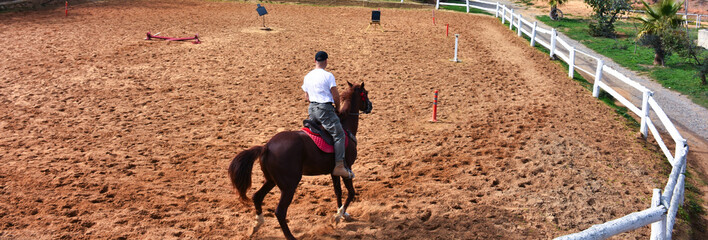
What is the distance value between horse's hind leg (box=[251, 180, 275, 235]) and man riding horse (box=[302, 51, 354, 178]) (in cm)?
99

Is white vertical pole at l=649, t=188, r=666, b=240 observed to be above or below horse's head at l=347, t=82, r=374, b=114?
below

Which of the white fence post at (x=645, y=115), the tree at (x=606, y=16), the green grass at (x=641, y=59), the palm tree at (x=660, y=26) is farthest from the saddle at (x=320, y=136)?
the tree at (x=606, y=16)

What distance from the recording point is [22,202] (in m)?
8.08

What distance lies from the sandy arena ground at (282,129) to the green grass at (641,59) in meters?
3.55

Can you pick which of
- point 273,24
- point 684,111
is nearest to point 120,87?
point 273,24

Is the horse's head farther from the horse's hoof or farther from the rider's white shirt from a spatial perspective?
the horse's hoof

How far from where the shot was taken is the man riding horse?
7434mm

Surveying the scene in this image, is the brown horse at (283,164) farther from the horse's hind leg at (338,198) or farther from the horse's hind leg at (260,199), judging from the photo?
the horse's hind leg at (338,198)

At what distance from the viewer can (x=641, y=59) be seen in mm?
21766

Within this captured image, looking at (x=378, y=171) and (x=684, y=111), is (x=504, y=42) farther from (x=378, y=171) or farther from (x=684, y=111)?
(x=378, y=171)

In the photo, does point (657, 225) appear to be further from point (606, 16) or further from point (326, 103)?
point (606, 16)

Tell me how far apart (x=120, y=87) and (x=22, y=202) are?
7.92m

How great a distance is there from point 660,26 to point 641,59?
4.90 ft

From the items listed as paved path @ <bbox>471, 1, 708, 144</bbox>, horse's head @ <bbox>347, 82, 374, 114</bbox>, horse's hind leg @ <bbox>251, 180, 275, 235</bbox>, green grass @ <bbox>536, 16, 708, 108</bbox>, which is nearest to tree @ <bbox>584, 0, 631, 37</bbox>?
green grass @ <bbox>536, 16, 708, 108</bbox>
